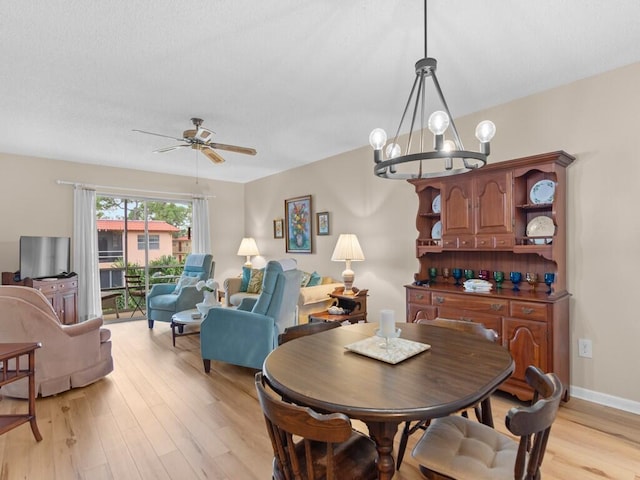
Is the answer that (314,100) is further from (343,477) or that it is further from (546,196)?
(343,477)

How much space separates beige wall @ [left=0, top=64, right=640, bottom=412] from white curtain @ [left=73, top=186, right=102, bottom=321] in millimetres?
208

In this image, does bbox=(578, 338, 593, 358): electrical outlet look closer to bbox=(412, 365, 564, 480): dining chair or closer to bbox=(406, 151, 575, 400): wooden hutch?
bbox=(406, 151, 575, 400): wooden hutch

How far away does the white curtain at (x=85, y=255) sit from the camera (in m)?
5.09

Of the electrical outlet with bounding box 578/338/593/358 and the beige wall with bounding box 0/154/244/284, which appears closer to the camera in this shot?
the electrical outlet with bounding box 578/338/593/358

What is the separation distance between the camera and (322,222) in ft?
16.8

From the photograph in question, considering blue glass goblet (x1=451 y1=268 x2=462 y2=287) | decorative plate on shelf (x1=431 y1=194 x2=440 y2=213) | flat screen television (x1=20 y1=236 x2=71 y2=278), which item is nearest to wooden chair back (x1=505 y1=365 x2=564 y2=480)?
blue glass goblet (x1=451 y1=268 x2=462 y2=287)

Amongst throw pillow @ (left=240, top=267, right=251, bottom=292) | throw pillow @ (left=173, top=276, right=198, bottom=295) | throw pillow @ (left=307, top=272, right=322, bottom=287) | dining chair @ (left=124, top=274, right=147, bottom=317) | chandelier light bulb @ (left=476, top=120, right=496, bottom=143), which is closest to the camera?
chandelier light bulb @ (left=476, top=120, right=496, bottom=143)

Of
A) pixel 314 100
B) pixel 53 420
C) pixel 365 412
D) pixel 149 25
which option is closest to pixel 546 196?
pixel 314 100

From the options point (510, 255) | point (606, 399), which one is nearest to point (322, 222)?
point (510, 255)

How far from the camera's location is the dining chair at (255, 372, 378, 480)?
104 cm

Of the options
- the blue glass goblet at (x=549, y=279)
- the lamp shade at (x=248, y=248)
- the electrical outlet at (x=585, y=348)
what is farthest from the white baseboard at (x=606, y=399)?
the lamp shade at (x=248, y=248)

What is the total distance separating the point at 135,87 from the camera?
9.02 ft

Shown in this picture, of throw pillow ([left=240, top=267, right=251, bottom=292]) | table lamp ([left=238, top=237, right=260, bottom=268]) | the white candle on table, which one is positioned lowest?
throw pillow ([left=240, top=267, right=251, bottom=292])

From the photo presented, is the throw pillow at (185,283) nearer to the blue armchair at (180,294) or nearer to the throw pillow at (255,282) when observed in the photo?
the blue armchair at (180,294)
